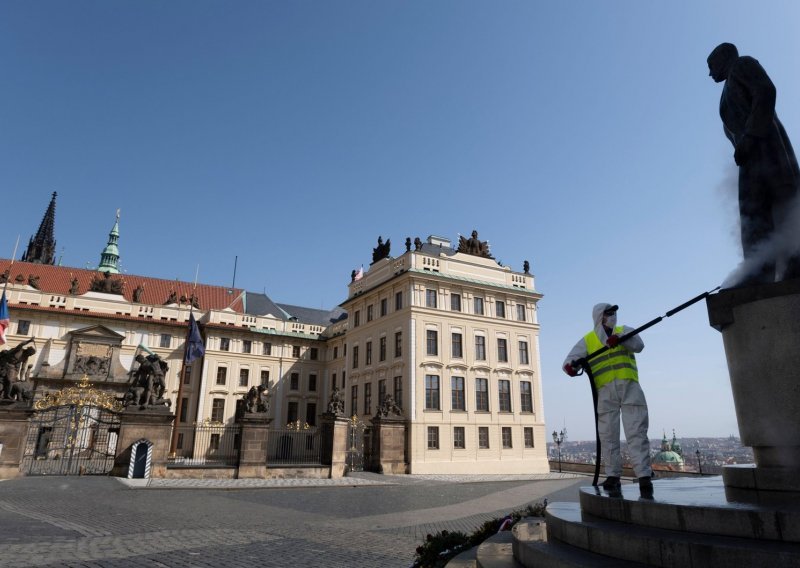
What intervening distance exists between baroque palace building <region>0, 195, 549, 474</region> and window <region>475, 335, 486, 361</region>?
0.23 ft

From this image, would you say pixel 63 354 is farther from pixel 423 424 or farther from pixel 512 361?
pixel 512 361

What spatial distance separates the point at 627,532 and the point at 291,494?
14.3m

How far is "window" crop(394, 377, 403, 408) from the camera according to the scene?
31250 mm

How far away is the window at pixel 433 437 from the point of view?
29.9 meters

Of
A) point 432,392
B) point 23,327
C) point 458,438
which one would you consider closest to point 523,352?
point 432,392

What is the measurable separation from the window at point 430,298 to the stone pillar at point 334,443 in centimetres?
1161

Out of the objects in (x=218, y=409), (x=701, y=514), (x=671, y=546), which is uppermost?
(x=218, y=409)

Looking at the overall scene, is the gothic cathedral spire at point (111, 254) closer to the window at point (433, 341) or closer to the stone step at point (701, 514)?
the window at point (433, 341)

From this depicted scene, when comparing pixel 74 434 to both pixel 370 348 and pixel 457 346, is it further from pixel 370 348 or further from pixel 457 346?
pixel 457 346

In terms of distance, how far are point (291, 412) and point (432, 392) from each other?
1796 cm

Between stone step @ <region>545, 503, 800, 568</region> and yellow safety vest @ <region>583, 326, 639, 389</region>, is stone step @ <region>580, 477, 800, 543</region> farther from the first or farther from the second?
yellow safety vest @ <region>583, 326, 639, 389</region>

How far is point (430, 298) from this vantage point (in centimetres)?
3325

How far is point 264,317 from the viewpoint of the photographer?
46719mm

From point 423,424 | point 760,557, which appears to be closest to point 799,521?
point 760,557
